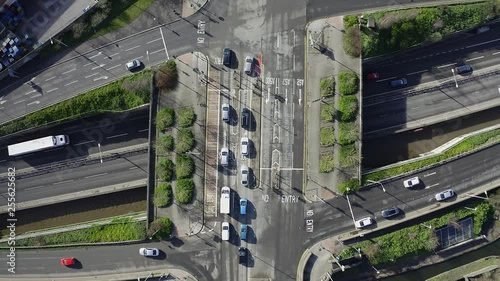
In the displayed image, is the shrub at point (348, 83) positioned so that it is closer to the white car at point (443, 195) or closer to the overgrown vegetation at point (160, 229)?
the white car at point (443, 195)

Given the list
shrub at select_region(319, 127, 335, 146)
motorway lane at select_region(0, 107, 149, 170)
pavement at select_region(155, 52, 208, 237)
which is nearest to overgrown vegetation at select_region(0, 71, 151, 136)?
motorway lane at select_region(0, 107, 149, 170)

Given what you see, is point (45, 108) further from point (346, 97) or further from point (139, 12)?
point (346, 97)

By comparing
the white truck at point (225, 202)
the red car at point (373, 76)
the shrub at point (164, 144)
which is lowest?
the white truck at point (225, 202)

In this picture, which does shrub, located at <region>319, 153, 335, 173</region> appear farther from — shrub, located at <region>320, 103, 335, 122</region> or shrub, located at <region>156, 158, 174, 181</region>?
shrub, located at <region>156, 158, 174, 181</region>

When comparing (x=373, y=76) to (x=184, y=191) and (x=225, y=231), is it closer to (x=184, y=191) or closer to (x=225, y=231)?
(x=225, y=231)

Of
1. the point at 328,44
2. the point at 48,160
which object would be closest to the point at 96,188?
the point at 48,160

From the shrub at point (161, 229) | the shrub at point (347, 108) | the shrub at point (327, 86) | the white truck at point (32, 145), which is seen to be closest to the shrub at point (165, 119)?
the shrub at point (161, 229)
